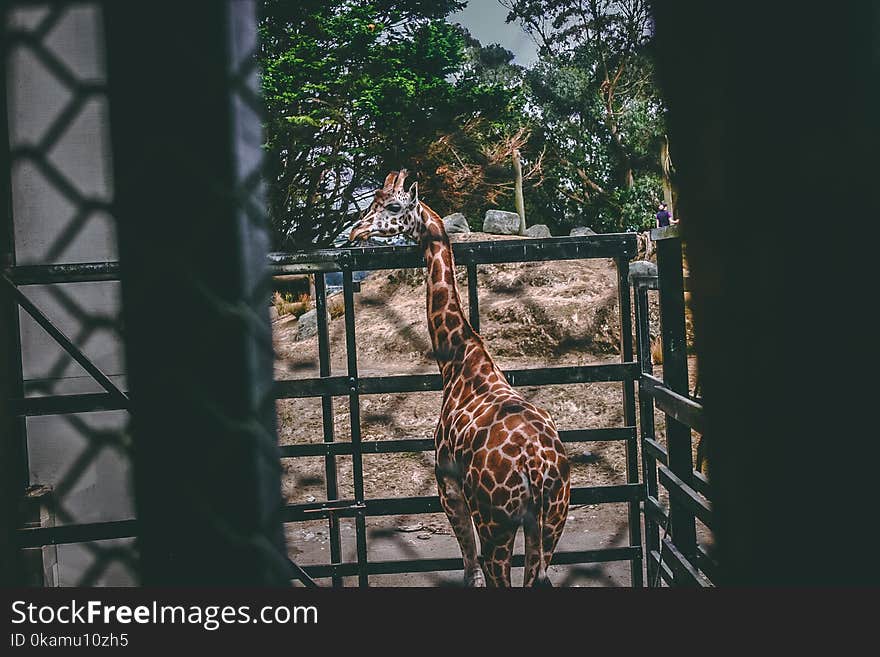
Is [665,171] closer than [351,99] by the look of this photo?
Yes

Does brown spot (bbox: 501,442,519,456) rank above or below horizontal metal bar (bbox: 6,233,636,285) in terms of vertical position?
below

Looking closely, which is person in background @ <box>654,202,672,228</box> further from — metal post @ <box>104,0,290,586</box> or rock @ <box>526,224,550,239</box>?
metal post @ <box>104,0,290,586</box>

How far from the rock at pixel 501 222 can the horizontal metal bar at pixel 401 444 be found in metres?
5.91

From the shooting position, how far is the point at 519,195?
875cm

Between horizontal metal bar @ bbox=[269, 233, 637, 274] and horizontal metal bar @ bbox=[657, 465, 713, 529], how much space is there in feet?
3.24

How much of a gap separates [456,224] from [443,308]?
5.54m

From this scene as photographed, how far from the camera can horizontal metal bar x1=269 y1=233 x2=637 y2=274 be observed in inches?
129

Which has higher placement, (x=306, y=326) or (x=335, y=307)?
(x=335, y=307)

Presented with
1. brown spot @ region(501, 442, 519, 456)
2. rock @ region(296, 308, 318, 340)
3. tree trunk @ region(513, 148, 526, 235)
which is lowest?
brown spot @ region(501, 442, 519, 456)

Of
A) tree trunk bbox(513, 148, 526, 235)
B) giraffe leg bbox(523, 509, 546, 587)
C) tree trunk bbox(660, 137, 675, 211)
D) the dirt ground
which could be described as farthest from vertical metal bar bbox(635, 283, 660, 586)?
tree trunk bbox(660, 137, 675, 211)

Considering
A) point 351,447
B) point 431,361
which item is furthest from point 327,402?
point 431,361

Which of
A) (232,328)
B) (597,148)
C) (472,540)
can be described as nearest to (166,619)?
(232,328)

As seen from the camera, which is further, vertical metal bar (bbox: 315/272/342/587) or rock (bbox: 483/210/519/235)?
rock (bbox: 483/210/519/235)

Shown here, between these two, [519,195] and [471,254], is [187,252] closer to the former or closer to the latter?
[471,254]
